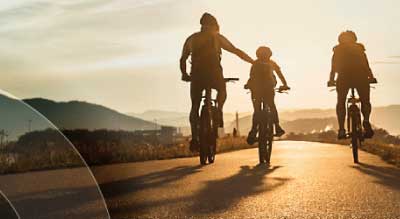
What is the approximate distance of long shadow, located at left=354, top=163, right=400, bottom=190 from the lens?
966cm

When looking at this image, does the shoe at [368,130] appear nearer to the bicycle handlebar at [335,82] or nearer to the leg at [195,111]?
the bicycle handlebar at [335,82]

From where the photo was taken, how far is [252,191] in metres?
8.70

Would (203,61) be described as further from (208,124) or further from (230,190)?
(230,190)

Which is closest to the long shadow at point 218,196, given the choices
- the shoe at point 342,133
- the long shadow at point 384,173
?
the long shadow at point 384,173

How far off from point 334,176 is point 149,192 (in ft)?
11.1

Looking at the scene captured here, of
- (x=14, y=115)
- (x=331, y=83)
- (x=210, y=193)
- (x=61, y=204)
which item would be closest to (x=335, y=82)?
(x=331, y=83)

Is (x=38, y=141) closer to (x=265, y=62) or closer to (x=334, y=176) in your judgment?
(x=334, y=176)

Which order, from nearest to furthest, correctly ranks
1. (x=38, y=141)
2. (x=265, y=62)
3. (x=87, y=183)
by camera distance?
(x=38, y=141), (x=87, y=183), (x=265, y=62)

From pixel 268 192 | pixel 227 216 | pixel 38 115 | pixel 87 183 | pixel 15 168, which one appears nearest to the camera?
pixel 38 115

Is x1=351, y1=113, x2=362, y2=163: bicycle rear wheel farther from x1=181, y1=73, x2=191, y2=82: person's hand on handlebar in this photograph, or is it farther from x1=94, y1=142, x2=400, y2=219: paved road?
x1=181, y1=73, x2=191, y2=82: person's hand on handlebar

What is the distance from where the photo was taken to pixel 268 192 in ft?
28.2

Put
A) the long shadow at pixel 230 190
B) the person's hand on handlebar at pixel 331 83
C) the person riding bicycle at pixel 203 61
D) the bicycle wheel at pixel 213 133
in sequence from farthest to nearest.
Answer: the person's hand on handlebar at pixel 331 83
the bicycle wheel at pixel 213 133
the person riding bicycle at pixel 203 61
the long shadow at pixel 230 190

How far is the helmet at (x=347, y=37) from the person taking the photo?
14.1 meters

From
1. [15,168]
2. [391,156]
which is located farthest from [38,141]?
[391,156]
